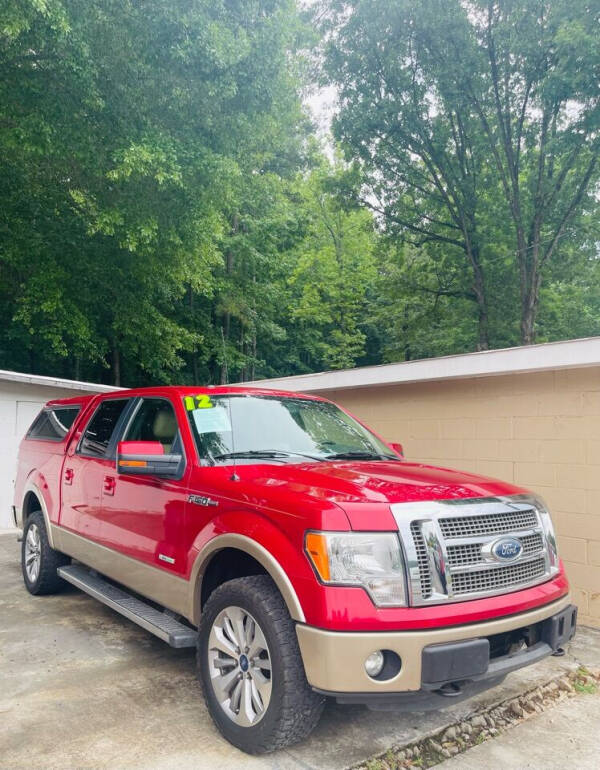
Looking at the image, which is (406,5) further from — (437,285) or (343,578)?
(343,578)

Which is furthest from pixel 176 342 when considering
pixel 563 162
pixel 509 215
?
pixel 563 162

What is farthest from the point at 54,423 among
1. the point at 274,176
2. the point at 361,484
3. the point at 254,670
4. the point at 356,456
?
the point at 274,176

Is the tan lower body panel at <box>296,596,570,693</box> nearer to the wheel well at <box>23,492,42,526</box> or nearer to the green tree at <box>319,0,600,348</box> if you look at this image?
the wheel well at <box>23,492,42,526</box>

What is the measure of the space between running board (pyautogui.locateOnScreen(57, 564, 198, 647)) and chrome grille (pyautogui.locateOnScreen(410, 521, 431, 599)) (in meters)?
1.49

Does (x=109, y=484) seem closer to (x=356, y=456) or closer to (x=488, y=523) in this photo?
(x=356, y=456)

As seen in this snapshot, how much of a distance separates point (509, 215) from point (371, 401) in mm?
12346

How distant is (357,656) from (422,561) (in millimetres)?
515

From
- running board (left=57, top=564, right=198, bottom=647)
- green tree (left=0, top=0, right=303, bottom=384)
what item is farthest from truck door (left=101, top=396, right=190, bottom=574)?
green tree (left=0, top=0, right=303, bottom=384)

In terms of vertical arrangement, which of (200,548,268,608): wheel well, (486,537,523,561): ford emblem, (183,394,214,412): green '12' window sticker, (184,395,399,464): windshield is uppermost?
(183,394,214,412): green '12' window sticker

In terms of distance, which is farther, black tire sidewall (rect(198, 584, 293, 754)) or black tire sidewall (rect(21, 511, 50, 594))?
black tire sidewall (rect(21, 511, 50, 594))

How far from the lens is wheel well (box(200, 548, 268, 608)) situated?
3.36m

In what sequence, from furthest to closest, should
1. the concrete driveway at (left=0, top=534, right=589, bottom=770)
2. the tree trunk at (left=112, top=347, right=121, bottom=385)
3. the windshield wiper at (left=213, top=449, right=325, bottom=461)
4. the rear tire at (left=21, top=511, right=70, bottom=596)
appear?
the tree trunk at (left=112, top=347, right=121, bottom=385), the rear tire at (left=21, top=511, right=70, bottom=596), the windshield wiper at (left=213, top=449, right=325, bottom=461), the concrete driveway at (left=0, top=534, right=589, bottom=770)

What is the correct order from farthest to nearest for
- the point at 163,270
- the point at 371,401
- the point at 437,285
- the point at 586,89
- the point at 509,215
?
the point at 437,285 → the point at 509,215 → the point at 163,270 → the point at 586,89 → the point at 371,401

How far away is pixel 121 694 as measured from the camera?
12.0ft
